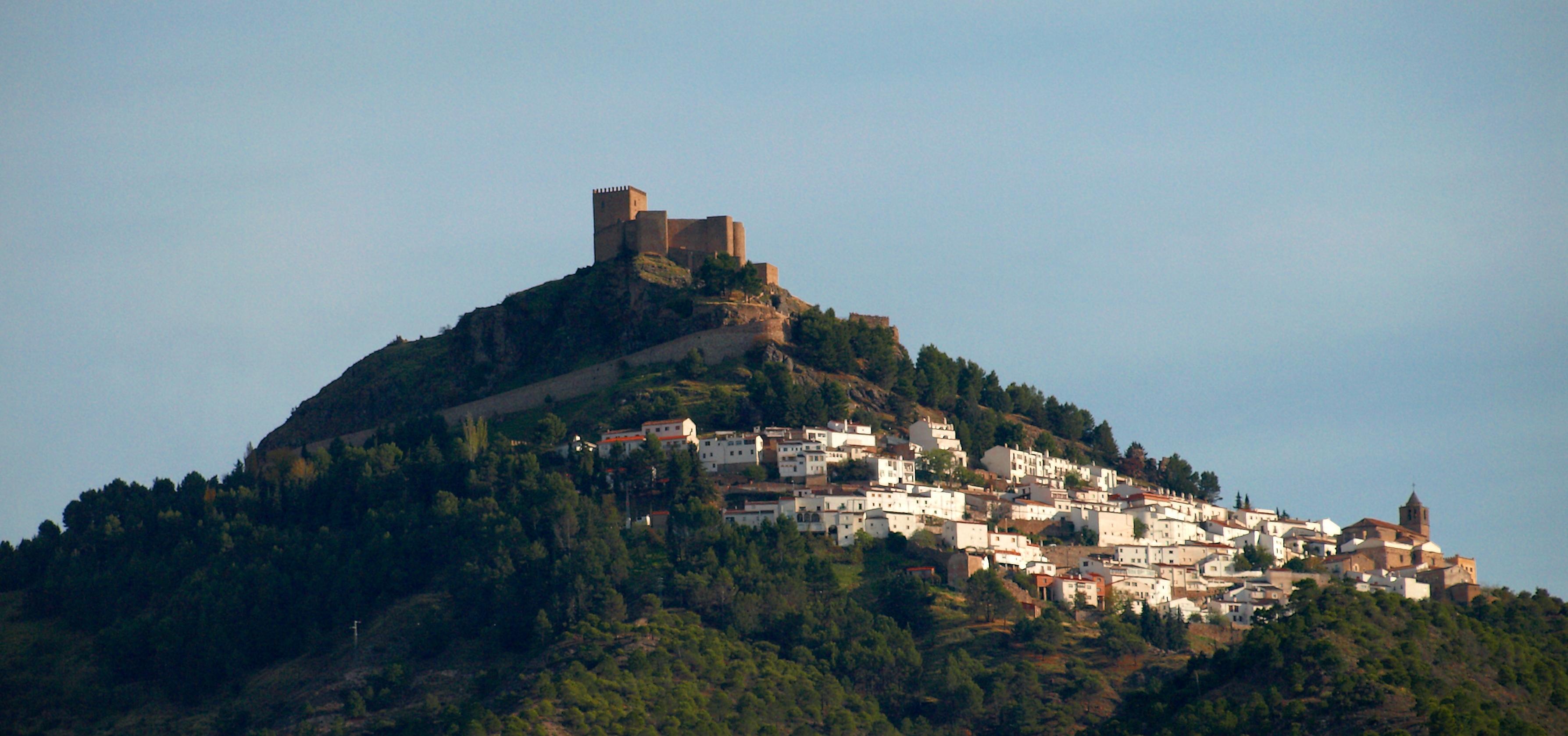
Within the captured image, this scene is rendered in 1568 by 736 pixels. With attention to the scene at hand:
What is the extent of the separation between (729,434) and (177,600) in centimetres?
2313

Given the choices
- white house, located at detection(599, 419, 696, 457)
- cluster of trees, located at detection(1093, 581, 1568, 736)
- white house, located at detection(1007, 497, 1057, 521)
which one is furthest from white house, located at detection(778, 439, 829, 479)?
cluster of trees, located at detection(1093, 581, 1568, 736)

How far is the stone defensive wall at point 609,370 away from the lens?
10631cm

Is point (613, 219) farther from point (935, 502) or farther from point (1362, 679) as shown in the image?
point (1362, 679)

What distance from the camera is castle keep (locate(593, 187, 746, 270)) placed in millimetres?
113188

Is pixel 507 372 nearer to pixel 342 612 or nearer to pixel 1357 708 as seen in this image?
pixel 342 612

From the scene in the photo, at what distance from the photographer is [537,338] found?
4419 inches

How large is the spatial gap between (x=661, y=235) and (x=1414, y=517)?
37362 millimetres

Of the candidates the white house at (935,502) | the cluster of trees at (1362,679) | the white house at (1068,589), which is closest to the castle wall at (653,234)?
the white house at (935,502)

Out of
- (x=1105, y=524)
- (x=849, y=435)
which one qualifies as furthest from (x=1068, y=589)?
(x=849, y=435)

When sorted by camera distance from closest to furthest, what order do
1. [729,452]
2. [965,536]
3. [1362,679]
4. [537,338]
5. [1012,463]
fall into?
[1362,679] < [965,536] < [729,452] < [1012,463] < [537,338]

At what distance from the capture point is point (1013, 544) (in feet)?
300

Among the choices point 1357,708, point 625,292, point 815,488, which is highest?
point 625,292

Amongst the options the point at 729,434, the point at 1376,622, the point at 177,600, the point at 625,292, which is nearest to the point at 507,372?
the point at 625,292

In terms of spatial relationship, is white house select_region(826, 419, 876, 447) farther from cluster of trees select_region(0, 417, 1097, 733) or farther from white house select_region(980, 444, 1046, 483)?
cluster of trees select_region(0, 417, 1097, 733)
